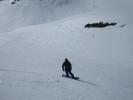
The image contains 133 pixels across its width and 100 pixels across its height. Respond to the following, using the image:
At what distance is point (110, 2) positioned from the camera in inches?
2810

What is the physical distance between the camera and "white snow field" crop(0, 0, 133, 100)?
12.3 meters

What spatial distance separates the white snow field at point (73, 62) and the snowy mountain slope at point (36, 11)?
88.9 ft

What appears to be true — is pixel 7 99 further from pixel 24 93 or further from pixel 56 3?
pixel 56 3

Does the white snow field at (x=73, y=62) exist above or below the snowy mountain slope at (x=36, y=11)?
below

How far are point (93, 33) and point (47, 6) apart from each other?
41889 mm

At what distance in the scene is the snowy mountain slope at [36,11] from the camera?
67.9 m

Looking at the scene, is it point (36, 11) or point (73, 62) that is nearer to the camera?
point (73, 62)

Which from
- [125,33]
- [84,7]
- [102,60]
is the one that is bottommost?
[102,60]

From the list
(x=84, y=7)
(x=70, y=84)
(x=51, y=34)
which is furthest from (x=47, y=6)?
(x=70, y=84)

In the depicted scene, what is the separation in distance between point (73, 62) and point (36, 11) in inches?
2072

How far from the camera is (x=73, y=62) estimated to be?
23234 mm

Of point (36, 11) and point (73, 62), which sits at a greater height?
point (36, 11)

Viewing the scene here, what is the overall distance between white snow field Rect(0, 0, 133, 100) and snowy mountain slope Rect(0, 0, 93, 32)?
1067 inches

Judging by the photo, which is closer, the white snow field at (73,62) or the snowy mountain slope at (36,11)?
the white snow field at (73,62)
